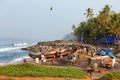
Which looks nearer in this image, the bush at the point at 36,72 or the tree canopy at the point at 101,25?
the bush at the point at 36,72

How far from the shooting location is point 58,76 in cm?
2141

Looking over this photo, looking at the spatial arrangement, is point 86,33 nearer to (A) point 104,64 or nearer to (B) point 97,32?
(B) point 97,32

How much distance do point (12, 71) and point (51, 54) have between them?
25.4m

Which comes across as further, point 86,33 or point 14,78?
point 86,33

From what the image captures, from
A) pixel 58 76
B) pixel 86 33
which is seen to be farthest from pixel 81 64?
pixel 86 33

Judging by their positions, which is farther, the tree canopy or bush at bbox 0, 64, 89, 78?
the tree canopy

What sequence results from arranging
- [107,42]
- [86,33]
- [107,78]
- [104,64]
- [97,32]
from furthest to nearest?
[86,33]
[97,32]
[107,42]
[104,64]
[107,78]

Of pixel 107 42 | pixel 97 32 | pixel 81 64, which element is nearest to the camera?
pixel 81 64

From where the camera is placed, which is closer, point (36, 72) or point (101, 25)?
point (36, 72)

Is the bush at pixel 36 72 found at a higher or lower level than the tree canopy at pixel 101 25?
lower

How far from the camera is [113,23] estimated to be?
78500 millimetres

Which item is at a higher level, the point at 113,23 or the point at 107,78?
the point at 113,23

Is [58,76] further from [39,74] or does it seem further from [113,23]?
[113,23]

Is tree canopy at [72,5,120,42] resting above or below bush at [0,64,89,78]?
above
